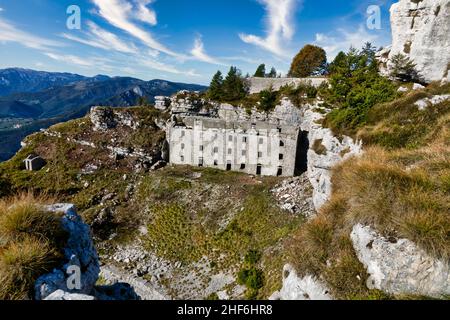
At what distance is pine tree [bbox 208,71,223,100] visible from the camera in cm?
4698

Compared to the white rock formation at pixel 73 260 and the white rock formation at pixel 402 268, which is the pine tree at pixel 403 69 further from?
the white rock formation at pixel 73 260

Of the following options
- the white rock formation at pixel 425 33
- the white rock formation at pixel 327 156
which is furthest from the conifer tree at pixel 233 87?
the white rock formation at pixel 425 33

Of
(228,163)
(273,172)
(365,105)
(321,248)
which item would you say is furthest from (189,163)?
(321,248)

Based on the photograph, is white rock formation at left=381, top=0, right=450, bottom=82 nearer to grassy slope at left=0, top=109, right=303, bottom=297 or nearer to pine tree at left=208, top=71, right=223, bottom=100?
grassy slope at left=0, top=109, right=303, bottom=297

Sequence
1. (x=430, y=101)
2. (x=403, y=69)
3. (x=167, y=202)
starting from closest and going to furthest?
1. (x=430, y=101)
2. (x=167, y=202)
3. (x=403, y=69)

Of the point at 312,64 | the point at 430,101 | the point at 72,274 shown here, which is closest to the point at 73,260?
the point at 72,274

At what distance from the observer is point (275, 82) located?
158 feet

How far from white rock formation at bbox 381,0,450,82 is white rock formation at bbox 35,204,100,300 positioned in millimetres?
36586

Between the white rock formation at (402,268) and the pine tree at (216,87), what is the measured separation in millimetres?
42931

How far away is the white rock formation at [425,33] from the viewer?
2850 centimetres

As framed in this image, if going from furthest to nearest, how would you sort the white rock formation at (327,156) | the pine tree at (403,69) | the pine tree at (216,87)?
the pine tree at (216,87) → the pine tree at (403,69) → the white rock formation at (327,156)

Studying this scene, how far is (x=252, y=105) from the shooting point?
1763 inches

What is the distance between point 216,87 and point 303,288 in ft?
146

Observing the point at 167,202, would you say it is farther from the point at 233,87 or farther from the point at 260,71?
the point at 260,71
